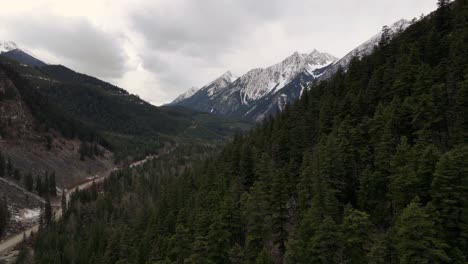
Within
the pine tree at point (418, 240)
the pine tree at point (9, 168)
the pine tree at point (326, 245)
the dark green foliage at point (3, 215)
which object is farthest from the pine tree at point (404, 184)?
the pine tree at point (9, 168)

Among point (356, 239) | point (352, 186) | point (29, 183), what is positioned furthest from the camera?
point (29, 183)

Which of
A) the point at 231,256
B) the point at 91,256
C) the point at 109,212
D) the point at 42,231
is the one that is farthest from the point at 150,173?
the point at 231,256

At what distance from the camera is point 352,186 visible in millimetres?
52281

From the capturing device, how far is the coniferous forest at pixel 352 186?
1344 inches

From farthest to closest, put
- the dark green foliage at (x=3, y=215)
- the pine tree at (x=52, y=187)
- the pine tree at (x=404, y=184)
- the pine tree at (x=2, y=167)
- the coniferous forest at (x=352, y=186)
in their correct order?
the pine tree at (x=52, y=187), the pine tree at (x=2, y=167), the dark green foliage at (x=3, y=215), the pine tree at (x=404, y=184), the coniferous forest at (x=352, y=186)

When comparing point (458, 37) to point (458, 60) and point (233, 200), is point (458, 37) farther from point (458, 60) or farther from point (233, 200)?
point (233, 200)

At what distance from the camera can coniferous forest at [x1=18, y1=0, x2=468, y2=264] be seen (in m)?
34.1

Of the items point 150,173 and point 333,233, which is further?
point 150,173

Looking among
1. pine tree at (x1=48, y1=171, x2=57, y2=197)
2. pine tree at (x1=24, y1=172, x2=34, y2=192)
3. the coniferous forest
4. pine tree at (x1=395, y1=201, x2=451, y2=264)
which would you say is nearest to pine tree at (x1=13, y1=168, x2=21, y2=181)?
pine tree at (x1=24, y1=172, x2=34, y2=192)

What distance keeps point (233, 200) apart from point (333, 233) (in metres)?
27.1

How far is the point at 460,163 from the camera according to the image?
34688mm

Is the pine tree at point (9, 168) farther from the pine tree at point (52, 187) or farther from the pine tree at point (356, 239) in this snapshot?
the pine tree at point (356, 239)

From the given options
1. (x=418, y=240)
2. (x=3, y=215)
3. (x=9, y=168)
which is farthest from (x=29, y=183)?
(x=418, y=240)

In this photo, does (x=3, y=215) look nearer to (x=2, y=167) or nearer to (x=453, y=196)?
(x=2, y=167)
